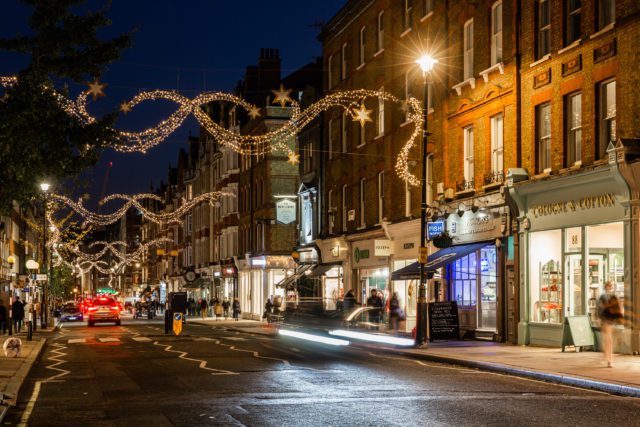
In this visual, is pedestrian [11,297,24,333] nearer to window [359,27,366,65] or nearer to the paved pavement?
window [359,27,366,65]

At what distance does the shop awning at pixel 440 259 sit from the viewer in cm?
2966

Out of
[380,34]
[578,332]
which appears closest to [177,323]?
[380,34]

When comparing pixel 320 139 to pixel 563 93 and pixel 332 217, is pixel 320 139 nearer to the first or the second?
pixel 332 217

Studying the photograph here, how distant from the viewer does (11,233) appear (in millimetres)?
67938

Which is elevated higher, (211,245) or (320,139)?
(320,139)

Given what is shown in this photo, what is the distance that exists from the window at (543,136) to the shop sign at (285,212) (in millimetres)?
28892

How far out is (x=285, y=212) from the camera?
178 ft

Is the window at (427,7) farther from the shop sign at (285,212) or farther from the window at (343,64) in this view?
the shop sign at (285,212)

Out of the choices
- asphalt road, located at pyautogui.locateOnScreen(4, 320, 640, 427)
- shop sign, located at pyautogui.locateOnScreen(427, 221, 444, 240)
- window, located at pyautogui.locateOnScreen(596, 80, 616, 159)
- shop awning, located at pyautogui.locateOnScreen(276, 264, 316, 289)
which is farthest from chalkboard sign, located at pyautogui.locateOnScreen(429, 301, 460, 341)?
shop awning, located at pyautogui.locateOnScreen(276, 264, 316, 289)

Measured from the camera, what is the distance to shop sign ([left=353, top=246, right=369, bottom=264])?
40.8m

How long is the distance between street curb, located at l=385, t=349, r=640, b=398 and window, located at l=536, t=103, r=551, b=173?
6.77 meters

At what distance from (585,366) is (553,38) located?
10.2m

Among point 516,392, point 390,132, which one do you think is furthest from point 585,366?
point 390,132

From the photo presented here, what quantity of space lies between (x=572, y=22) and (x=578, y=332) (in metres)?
8.32
